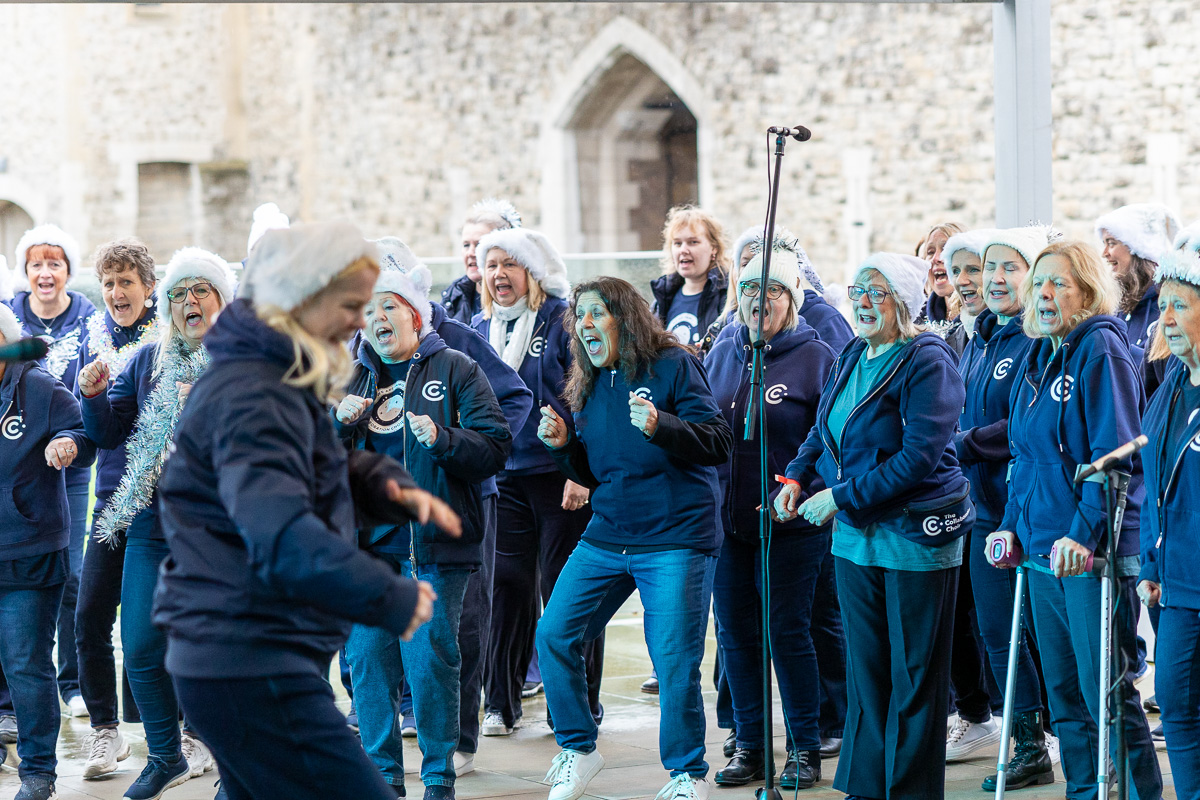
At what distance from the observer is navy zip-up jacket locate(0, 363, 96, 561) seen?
4922 millimetres

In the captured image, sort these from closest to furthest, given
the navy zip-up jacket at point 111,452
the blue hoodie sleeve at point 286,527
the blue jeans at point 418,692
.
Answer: the blue hoodie sleeve at point 286,527, the blue jeans at point 418,692, the navy zip-up jacket at point 111,452

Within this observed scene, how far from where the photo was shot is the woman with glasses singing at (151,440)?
15.9 feet

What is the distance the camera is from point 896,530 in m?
4.47

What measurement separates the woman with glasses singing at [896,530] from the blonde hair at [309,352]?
190 cm

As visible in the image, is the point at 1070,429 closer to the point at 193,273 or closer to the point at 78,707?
the point at 193,273

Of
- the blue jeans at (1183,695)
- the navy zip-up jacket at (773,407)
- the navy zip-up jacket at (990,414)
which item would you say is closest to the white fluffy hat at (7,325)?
the navy zip-up jacket at (773,407)

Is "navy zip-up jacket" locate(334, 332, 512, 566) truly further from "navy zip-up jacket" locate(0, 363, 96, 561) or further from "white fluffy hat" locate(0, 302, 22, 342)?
"white fluffy hat" locate(0, 302, 22, 342)

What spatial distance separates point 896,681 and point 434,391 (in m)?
1.62

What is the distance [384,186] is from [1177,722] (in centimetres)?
1979

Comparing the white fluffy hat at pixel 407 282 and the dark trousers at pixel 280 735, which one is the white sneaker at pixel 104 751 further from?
the dark trousers at pixel 280 735

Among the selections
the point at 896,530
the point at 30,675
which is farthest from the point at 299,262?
the point at 30,675

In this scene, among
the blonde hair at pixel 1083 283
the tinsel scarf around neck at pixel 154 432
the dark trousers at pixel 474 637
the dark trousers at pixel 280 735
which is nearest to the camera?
the dark trousers at pixel 280 735

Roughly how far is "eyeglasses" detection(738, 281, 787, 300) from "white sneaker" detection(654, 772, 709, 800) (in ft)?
4.98

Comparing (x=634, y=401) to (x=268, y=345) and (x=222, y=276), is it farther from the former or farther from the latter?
(x=268, y=345)
